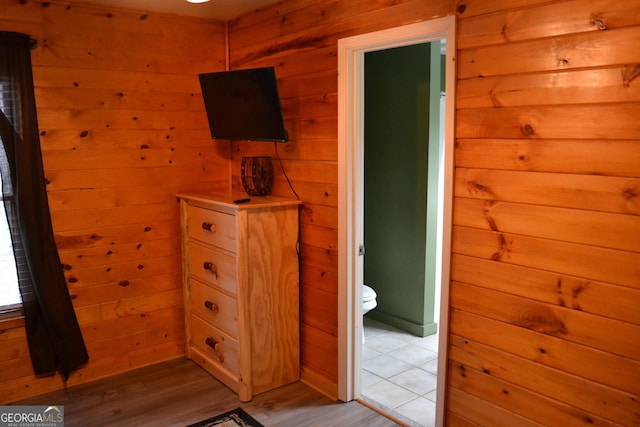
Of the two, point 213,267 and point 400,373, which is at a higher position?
point 213,267

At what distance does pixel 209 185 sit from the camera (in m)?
3.59

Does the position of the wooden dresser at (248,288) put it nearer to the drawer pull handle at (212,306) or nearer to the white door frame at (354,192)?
the drawer pull handle at (212,306)

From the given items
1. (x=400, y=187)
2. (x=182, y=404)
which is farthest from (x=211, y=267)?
(x=400, y=187)

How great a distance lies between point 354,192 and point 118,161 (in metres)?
1.46

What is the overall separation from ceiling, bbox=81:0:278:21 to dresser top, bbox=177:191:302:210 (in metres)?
1.12

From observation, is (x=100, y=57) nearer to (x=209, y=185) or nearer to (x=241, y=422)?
(x=209, y=185)

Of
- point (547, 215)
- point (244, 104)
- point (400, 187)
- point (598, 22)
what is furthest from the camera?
point (400, 187)

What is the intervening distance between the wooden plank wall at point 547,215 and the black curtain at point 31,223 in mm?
2152

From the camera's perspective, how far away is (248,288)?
9.46 feet

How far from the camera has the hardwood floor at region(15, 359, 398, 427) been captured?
2742 mm

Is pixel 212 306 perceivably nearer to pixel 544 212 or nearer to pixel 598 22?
pixel 544 212

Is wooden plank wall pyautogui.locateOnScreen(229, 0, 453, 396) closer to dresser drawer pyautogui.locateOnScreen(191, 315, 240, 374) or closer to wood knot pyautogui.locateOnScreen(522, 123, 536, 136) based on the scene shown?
dresser drawer pyautogui.locateOnScreen(191, 315, 240, 374)

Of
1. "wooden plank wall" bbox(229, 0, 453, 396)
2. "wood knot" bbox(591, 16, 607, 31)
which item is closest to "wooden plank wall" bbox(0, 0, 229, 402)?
"wooden plank wall" bbox(229, 0, 453, 396)

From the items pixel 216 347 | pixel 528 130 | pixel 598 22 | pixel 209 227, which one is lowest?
pixel 216 347
